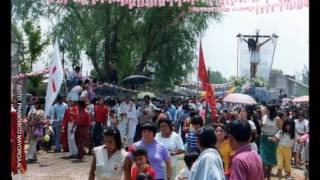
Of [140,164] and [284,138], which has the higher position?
[140,164]

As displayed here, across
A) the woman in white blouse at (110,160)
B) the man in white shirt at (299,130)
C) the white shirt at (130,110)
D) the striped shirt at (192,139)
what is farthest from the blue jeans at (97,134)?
the woman in white blouse at (110,160)

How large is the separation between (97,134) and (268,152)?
5.08 metres

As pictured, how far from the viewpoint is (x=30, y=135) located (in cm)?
1291

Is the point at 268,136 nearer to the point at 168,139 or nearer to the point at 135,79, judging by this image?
the point at 168,139

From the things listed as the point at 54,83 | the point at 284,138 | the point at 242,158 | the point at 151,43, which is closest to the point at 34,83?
the point at 151,43

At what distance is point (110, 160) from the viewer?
546 centimetres

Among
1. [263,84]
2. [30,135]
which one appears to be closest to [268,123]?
[30,135]

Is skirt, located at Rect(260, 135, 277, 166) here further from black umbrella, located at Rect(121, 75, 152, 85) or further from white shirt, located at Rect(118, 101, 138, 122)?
black umbrella, located at Rect(121, 75, 152, 85)

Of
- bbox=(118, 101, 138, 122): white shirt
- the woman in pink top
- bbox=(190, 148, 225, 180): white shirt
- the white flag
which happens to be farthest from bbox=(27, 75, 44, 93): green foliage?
the woman in pink top

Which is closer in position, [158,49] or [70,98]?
[70,98]

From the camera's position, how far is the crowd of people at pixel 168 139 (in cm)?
469

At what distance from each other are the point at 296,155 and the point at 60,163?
555cm
